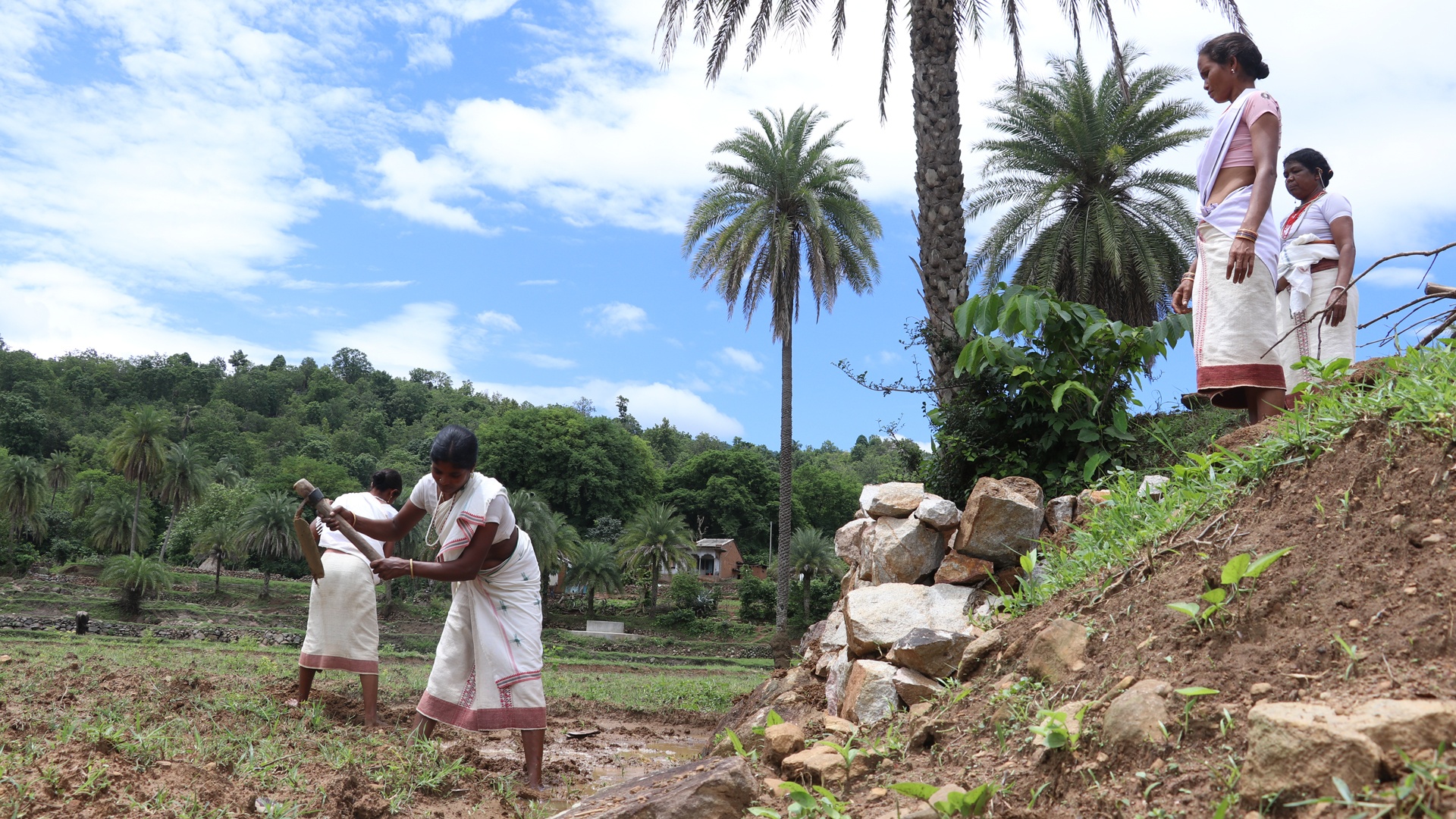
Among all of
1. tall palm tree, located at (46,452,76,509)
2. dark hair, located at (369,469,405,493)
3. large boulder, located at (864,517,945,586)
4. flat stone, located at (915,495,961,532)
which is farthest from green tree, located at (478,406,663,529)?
flat stone, located at (915,495,961,532)

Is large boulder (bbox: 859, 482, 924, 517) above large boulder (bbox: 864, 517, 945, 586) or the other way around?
above

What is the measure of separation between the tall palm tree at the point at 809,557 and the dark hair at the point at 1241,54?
38.1 metres

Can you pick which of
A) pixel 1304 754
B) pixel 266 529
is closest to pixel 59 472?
pixel 266 529

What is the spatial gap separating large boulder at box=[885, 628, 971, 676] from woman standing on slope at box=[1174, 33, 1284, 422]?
1.77 metres

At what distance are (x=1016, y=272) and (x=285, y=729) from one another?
2087cm

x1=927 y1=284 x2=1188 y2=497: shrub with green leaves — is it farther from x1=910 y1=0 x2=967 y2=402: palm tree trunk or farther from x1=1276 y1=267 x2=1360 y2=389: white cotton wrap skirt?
x1=910 y1=0 x2=967 y2=402: palm tree trunk

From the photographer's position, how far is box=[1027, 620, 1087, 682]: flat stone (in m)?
2.91

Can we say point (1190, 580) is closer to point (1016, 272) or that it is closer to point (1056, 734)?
point (1056, 734)

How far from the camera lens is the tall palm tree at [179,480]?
162ft

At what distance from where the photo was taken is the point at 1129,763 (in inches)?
88.8

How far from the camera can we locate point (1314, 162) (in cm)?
504

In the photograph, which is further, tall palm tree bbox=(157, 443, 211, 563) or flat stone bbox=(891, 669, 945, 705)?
tall palm tree bbox=(157, 443, 211, 563)

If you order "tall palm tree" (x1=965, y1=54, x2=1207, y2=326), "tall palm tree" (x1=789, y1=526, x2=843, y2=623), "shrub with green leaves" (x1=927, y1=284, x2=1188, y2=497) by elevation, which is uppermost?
"tall palm tree" (x1=965, y1=54, x2=1207, y2=326)

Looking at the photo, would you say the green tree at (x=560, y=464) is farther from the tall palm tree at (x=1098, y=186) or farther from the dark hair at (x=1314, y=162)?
the dark hair at (x=1314, y=162)
